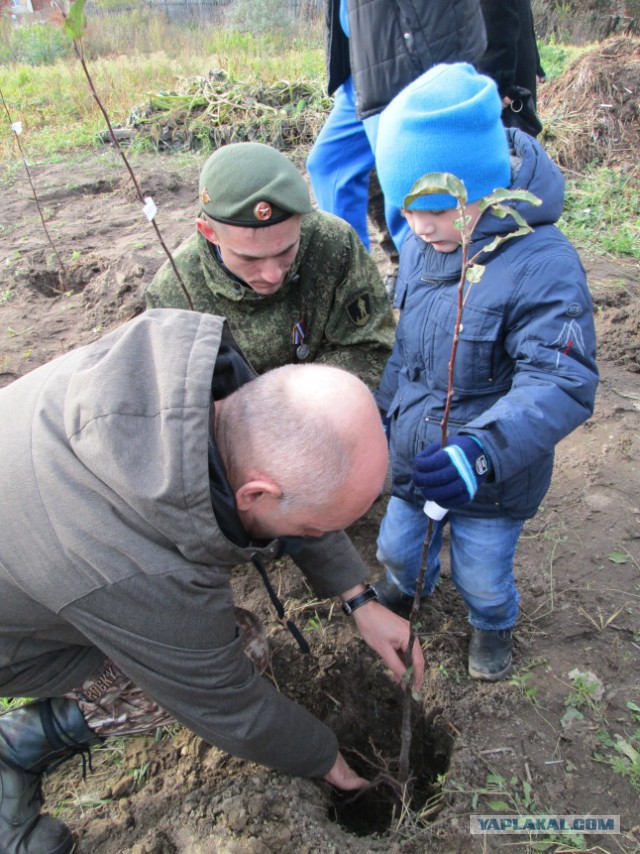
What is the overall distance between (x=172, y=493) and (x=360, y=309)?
1.69 m

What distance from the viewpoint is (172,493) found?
46.4 inches

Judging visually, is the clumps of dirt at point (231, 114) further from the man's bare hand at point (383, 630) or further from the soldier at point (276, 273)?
the man's bare hand at point (383, 630)

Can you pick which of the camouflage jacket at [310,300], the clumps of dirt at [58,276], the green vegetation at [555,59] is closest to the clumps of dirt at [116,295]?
the clumps of dirt at [58,276]

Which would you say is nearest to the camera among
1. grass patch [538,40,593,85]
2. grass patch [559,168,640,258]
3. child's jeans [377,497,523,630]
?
child's jeans [377,497,523,630]

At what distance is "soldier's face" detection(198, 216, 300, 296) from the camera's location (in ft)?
7.24

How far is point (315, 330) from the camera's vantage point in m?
2.73

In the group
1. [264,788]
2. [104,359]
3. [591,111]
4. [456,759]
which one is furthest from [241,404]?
[591,111]

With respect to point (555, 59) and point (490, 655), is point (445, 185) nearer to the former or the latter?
point (490, 655)

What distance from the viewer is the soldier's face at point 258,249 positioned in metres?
2.21

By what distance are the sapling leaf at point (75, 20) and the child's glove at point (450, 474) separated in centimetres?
149

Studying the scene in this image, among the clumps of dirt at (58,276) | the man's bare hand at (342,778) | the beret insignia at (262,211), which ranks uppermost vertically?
the beret insignia at (262,211)

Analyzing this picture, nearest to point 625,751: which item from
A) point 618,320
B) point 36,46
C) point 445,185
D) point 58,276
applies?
point 445,185

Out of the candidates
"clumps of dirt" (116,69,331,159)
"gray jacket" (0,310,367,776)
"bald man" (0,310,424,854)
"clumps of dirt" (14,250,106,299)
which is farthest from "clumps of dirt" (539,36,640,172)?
"gray jacket" (0,310,367,776)

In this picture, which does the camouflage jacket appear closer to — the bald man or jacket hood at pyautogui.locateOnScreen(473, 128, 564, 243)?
jacket hood at pyautogui.locateOnScreen(473, 128, 564, 243)
